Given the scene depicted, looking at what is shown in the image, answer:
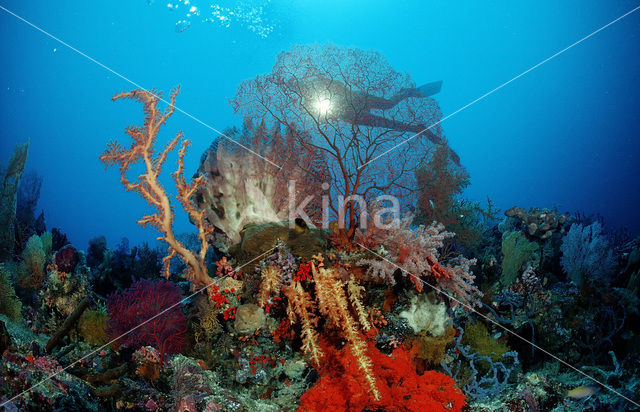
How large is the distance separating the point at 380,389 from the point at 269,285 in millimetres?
1579

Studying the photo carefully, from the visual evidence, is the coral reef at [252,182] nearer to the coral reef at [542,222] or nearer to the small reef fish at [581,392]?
the small reef fish at [581,392]

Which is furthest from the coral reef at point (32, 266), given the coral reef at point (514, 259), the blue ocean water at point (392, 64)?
the blue ocean water at point (392, 64)

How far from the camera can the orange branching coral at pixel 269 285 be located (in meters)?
3.54

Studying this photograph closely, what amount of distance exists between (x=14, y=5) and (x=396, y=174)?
5861 centimetres

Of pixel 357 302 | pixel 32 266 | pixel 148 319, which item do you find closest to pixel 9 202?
pixel 32 266

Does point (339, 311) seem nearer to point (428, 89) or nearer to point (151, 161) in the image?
point (151, 161)

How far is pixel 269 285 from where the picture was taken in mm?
3559

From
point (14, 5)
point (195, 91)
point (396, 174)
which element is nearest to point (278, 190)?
point (396, 174)

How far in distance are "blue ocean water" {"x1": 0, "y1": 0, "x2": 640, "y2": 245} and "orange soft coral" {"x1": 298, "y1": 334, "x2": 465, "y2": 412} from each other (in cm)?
6545

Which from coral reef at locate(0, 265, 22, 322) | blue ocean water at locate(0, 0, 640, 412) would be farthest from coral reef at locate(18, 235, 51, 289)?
coral reef at locate(0, 265, 22, 322)

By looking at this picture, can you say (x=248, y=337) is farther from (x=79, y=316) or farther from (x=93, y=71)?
(x=93, y=71)

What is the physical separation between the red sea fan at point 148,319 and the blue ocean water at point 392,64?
209 ft

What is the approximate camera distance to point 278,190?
18.9ft

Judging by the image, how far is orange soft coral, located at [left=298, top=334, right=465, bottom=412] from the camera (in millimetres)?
2750
